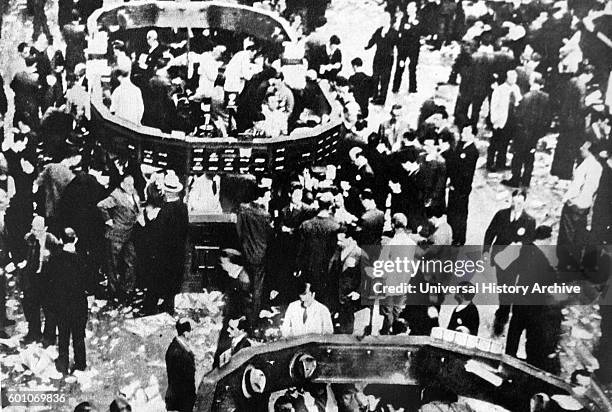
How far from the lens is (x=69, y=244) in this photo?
373cm

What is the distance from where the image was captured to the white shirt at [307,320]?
369 centimetres

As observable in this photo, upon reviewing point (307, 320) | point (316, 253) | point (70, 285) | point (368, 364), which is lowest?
point (368, 364)

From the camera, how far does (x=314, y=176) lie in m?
3.71

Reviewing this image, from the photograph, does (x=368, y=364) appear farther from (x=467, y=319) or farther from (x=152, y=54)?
(x=152, y=54)

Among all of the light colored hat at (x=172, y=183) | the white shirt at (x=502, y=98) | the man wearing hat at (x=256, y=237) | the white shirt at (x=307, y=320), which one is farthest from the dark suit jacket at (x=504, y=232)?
the light colored hat at (x=172, y=183)

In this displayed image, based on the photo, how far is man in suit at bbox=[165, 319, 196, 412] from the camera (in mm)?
3697

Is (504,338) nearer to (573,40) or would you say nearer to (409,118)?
(409,118)

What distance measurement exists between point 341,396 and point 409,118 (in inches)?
66.2

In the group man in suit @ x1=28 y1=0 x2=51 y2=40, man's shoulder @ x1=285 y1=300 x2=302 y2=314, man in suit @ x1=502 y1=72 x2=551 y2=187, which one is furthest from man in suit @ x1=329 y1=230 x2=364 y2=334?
man in suit @ x1=28 y1=0 x2=51 y2=40

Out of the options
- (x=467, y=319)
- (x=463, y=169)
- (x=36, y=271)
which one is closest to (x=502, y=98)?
(x=463, y=169)

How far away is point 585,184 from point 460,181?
0.72 metres

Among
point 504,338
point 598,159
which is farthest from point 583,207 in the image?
point 504,338

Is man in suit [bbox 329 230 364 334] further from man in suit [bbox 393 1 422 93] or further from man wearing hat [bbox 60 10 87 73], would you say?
man wearing hat [bbox 60 10 87 73]

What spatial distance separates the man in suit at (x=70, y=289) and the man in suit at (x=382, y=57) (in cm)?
198
